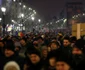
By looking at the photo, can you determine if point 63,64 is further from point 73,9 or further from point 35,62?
point 73,9

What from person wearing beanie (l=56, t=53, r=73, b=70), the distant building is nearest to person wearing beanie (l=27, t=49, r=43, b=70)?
person wearing beanie (l=56, t=53, r=73, b=70)

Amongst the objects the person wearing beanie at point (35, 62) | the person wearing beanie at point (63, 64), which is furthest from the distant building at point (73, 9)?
the person wearing beanie at point (63, 64)

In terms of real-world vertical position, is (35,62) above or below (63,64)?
below

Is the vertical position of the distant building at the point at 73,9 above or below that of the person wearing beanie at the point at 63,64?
above

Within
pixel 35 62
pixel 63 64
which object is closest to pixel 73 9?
pixel 35 62

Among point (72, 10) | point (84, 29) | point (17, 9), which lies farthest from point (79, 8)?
point (84, 29)

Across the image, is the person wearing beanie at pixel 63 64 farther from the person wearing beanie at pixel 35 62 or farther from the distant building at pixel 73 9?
the distant building at pixel 73 9

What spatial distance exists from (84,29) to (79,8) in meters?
156

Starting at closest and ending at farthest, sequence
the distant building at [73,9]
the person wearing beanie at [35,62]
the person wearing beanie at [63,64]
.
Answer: the person wearing beanie at [63,64]
the person wearing beanie at [35,62]
the distant building at [73,9]

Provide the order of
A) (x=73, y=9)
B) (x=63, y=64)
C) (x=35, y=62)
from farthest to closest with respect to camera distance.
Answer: (x=73, y=9)
(x=35, y=62)
(x=63, y=64)

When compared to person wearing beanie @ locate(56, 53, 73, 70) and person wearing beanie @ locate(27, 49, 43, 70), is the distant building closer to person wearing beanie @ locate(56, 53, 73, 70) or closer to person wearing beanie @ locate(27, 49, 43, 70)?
person wearing beanie @ locate(27, 49, 43, 70)

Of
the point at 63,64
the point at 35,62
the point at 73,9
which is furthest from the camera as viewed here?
the point at 73,9

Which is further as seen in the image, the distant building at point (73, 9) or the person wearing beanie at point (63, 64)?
the distant building at point (73, 9)

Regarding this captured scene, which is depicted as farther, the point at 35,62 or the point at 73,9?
the point at 73,9
